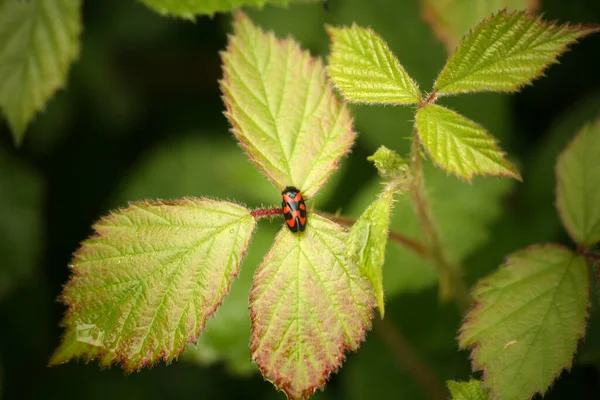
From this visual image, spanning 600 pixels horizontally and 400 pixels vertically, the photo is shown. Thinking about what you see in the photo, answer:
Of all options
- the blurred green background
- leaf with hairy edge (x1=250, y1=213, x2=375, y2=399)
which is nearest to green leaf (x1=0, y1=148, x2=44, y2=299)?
the blurred green background

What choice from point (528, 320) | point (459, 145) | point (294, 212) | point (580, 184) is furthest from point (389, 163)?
point (580, 184)

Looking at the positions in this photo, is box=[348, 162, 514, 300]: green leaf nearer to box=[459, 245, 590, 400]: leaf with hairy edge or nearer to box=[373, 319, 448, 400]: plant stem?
box=[373, 319, 448, 400]: plant stem

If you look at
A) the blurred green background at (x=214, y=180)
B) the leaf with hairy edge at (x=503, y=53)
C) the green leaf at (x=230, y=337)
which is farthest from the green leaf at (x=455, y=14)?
the green leaf at (x=230, y=337)

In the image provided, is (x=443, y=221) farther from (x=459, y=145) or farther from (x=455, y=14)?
(x=459, y=145)

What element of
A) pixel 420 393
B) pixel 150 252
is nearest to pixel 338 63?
pixel 150 252

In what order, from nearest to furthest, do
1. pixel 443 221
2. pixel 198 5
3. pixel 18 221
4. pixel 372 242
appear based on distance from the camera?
1. pixel 372 242
2. pixel 198 5
3. pixel 443 221
4. pixel 18 221
